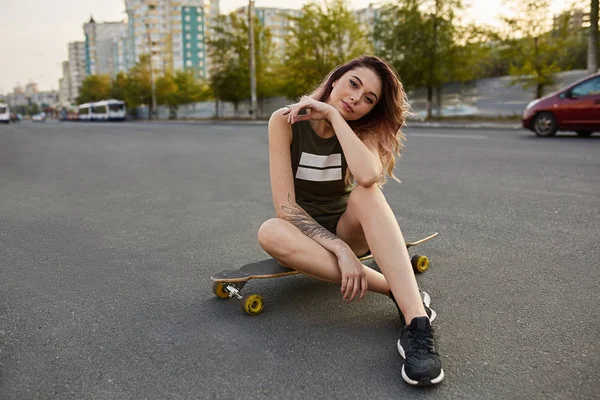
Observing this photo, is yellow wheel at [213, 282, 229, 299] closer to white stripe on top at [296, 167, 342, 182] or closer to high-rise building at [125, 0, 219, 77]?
white stripe on top at [296, 167, 342, 182]

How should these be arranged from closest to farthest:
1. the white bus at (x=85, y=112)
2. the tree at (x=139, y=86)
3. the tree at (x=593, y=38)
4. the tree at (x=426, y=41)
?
the tree at (x=593, y=38) < the tree at (x=426, y=41) < the tree at (x=139, y=86) < the white bus at (x=85, y=112)

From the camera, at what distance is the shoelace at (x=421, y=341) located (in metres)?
2.00

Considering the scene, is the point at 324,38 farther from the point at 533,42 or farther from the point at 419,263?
the point at 419,263

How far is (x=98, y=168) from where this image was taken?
29.3 ft

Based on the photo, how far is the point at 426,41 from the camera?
23.5m

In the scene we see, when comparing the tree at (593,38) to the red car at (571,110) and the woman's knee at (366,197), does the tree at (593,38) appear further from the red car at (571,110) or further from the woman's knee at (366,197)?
the woman's knee at (366,197)

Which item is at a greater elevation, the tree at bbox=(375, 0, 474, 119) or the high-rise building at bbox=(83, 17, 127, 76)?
the high-rise building at bbox=(83, 17, 127, 76)

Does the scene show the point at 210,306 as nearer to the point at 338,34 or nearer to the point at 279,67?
the point at 338,34

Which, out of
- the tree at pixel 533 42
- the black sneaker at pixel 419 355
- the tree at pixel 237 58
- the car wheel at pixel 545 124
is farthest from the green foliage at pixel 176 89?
the black sneaker at pixel 419 355

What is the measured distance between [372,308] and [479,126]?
18.0 m

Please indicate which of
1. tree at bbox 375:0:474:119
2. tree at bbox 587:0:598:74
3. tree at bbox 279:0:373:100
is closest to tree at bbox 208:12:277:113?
tree at bbox 279:0:373:100

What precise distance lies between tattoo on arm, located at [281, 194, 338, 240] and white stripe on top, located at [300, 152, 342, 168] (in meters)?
0.21

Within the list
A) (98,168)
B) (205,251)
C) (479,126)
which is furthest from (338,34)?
(205,251)

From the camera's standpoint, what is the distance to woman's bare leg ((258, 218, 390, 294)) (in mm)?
2463
